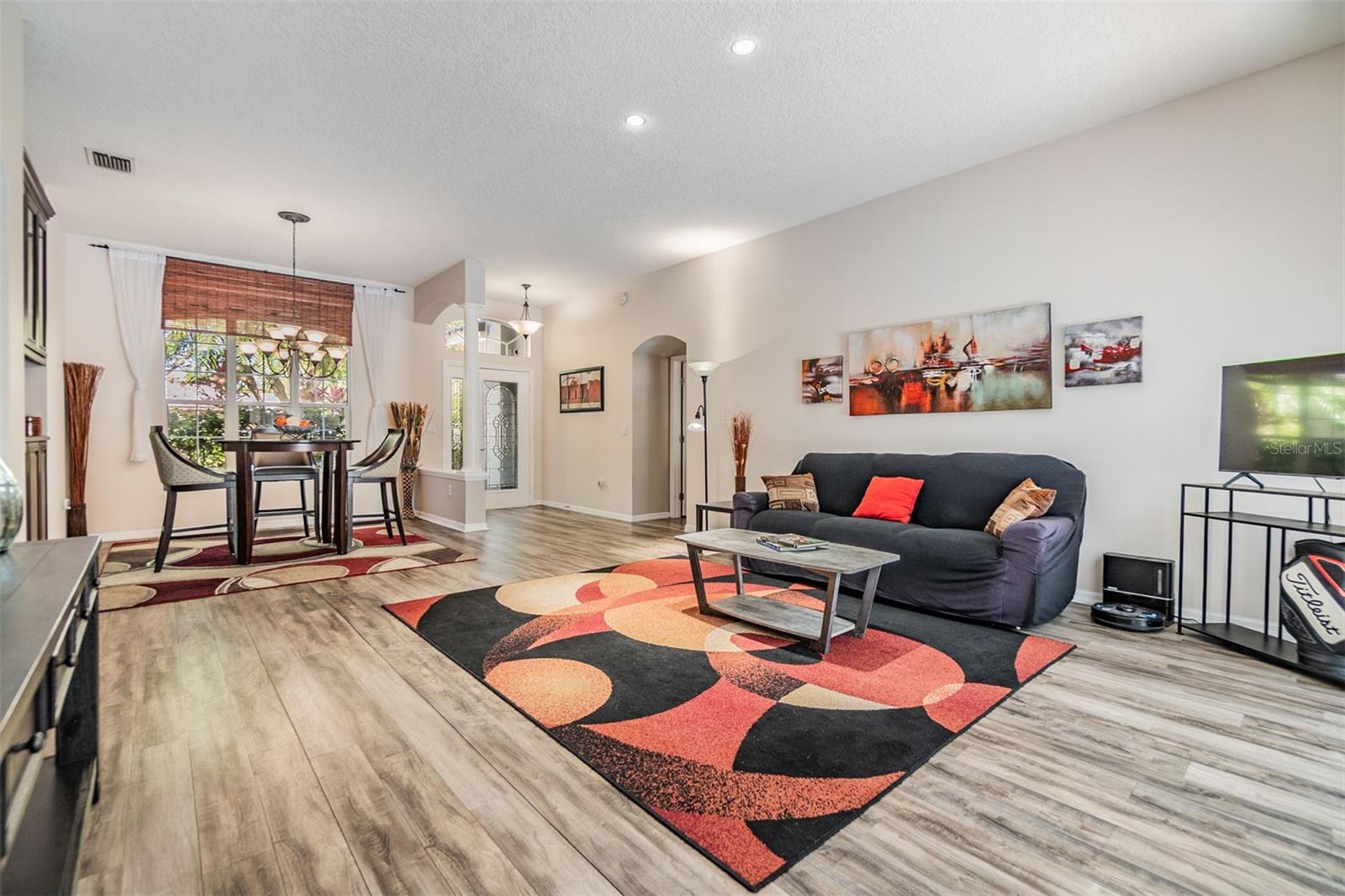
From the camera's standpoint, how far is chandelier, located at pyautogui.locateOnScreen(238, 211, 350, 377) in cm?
551

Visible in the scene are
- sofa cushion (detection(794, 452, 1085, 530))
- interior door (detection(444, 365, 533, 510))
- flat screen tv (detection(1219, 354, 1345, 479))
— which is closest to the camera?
flat screen tv (detection(1219, 354, 1345, 479))

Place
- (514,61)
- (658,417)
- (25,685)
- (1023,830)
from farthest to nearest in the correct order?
(658,417) < (514,61) < (1023,830) < (25,685)

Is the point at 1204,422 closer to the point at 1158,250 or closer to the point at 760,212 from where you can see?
the point at 1158,250

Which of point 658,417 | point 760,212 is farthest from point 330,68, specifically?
point 658,417

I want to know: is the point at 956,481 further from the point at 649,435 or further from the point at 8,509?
the point at 8,509

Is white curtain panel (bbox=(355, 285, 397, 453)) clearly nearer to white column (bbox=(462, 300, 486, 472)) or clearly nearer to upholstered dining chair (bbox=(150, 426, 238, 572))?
white column (bbox=(462, 300, 486, 472))

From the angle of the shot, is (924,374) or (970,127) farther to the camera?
(924,374)

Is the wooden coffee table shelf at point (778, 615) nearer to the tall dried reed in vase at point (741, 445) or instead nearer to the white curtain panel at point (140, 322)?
the tall dried reed in vase at point (741, 445)

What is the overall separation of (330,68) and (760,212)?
3.25m

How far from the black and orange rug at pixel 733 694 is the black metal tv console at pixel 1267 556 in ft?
2.68

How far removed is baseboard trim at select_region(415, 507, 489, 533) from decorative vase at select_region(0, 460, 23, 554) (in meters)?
4.94

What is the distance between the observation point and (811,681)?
2.54 m

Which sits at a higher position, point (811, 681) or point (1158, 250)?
point (1158, 250)

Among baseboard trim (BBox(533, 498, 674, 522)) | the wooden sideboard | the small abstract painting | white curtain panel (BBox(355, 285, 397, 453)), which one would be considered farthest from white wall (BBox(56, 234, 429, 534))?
the small abstract painting
